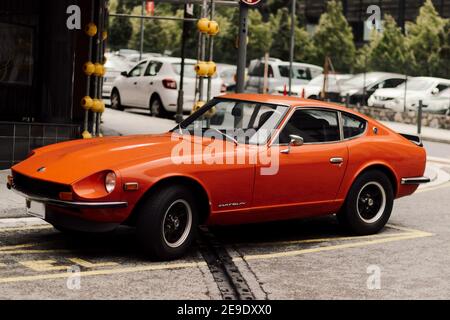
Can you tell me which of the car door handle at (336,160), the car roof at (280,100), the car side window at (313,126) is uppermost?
the car roof at (280,100)

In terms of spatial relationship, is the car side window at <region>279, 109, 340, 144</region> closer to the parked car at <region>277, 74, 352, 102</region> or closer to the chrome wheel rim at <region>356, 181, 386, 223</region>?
the chrome wheel rim at <region>356, 181, 386, 223</region>

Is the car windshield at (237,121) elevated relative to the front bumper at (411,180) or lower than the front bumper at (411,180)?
elevated

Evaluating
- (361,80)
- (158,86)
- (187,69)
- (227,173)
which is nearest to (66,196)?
(227,173)

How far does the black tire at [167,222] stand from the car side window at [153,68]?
1617 centimetres

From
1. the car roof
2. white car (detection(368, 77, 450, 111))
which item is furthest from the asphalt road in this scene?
white car (detection(368, 77, 450, 111))

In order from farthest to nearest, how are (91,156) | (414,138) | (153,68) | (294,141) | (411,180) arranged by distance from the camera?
(153,68)
(414,138)
(411,180)
(294,141)
(91,156)

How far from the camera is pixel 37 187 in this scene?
7.90 m

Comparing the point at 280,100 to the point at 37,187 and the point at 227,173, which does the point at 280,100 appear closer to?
the point at 227,173

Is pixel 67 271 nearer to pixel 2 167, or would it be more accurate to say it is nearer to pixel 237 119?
pixel 237 119

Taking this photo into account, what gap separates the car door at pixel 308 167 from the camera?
8586 mm

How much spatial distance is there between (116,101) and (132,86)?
1.33m

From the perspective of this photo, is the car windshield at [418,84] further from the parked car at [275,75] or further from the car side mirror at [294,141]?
the car side mirror at [294,141]

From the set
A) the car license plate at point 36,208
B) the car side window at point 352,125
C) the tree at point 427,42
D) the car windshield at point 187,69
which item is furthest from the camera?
the tree at point 427,42

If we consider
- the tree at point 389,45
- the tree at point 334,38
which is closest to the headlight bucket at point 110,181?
the tree at point 389,45
